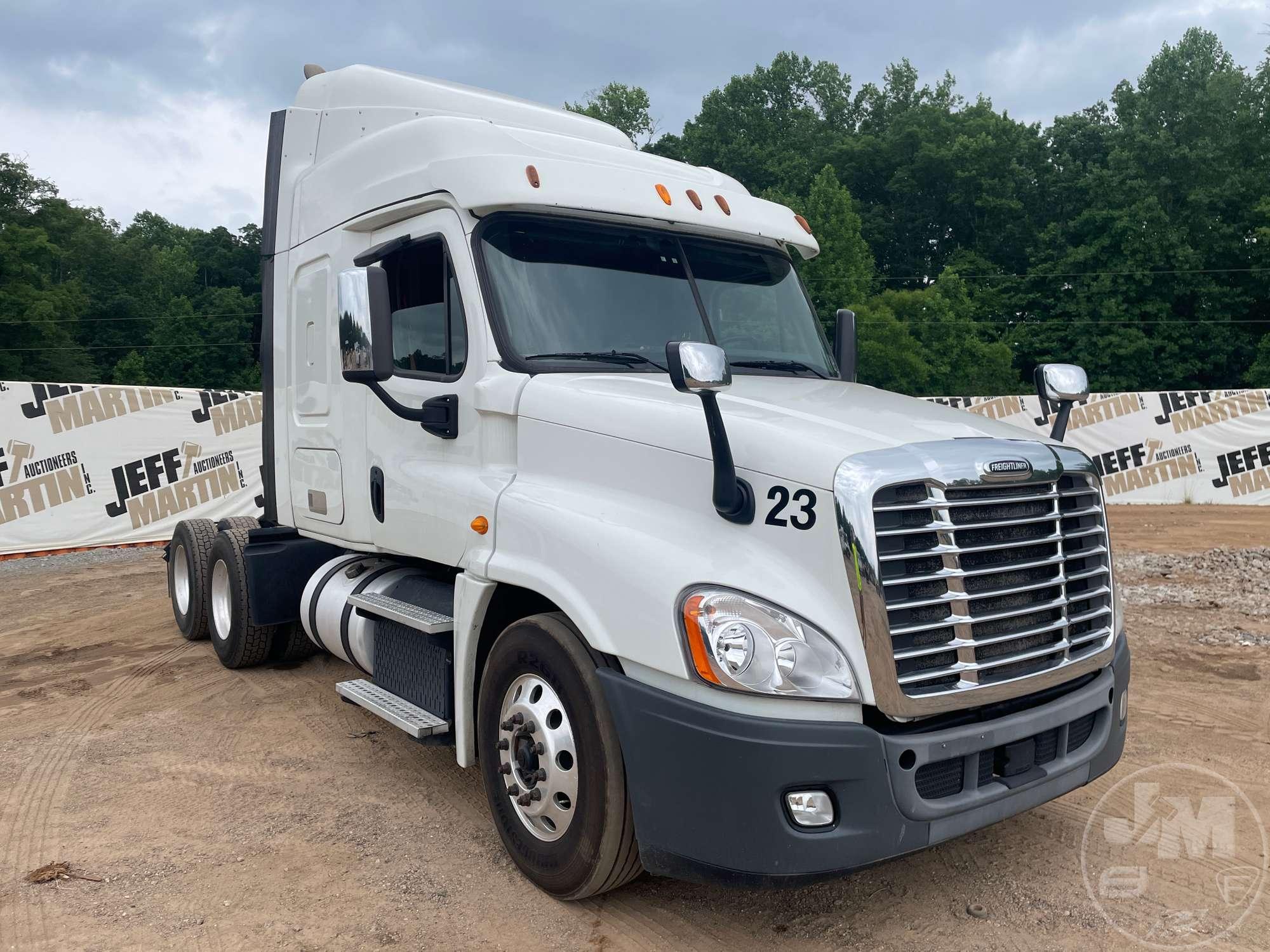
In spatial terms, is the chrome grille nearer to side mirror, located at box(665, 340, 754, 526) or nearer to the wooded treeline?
side mirror, located at box(665, 340, 754, 526)

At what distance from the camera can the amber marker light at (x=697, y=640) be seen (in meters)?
3.11

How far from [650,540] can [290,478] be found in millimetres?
3616

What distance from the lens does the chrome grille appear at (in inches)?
125

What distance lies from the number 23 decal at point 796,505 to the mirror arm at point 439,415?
5.63 ft

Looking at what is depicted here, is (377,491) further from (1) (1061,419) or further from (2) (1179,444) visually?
(2) (1179,444)

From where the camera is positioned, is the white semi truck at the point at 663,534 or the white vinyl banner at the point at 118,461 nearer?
the white semi truck at the point at 663,534

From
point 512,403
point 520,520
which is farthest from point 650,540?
point 512,403

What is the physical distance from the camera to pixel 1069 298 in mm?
52094

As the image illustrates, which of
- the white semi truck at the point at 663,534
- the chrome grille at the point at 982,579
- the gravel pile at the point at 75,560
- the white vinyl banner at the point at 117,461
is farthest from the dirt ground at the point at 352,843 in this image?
the white vinyl banner at the point at 117,461

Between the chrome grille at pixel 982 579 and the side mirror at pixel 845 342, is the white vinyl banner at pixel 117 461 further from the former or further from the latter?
the chrome grille at pixel 982 579

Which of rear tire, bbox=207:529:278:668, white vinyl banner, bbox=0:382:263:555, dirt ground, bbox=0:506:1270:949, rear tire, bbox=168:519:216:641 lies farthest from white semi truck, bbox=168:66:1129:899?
white vinyl banner, bbox=0:382:263:555

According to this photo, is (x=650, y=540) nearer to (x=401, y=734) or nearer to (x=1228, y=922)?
(x=1228, y=922)

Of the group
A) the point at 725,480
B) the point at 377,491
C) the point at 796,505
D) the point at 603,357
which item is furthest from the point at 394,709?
the point at 796,505

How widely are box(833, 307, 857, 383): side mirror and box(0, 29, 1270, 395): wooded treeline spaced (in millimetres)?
39352
